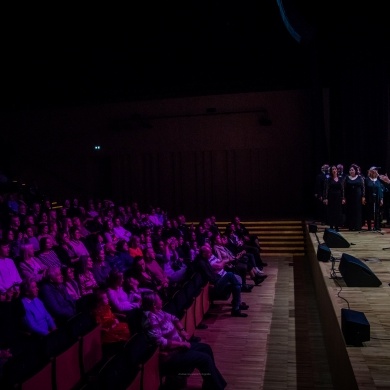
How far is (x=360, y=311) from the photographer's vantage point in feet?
14.6

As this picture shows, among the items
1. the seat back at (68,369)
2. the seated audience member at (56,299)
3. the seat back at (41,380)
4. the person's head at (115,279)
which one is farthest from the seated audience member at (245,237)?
the seat back at (41,380)

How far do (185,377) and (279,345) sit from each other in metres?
1.33

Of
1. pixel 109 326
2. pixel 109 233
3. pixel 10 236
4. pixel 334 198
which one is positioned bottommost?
pixel 109 326

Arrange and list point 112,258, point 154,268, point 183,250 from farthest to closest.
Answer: point 183,250
point 112,258
point 154,268

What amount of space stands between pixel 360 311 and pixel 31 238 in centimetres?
475

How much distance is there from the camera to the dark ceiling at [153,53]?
496 inches

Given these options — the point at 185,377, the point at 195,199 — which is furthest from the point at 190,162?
the point at 185,377

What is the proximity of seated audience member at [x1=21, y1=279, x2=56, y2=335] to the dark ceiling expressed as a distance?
9168 mm

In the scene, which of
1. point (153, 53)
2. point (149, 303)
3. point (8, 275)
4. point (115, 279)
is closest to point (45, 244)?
point (8, 275)

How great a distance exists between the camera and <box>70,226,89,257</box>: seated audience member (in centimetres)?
729

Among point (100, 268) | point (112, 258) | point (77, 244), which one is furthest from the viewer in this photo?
point (77, 244)

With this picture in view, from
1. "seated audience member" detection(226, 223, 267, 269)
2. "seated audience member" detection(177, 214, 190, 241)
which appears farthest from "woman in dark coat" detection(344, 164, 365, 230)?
"seated audience member" detection(177, 214, 190, 241)

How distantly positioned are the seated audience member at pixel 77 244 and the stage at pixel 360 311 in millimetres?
3426

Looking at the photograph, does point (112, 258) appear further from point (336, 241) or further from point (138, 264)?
point (336, 241)
